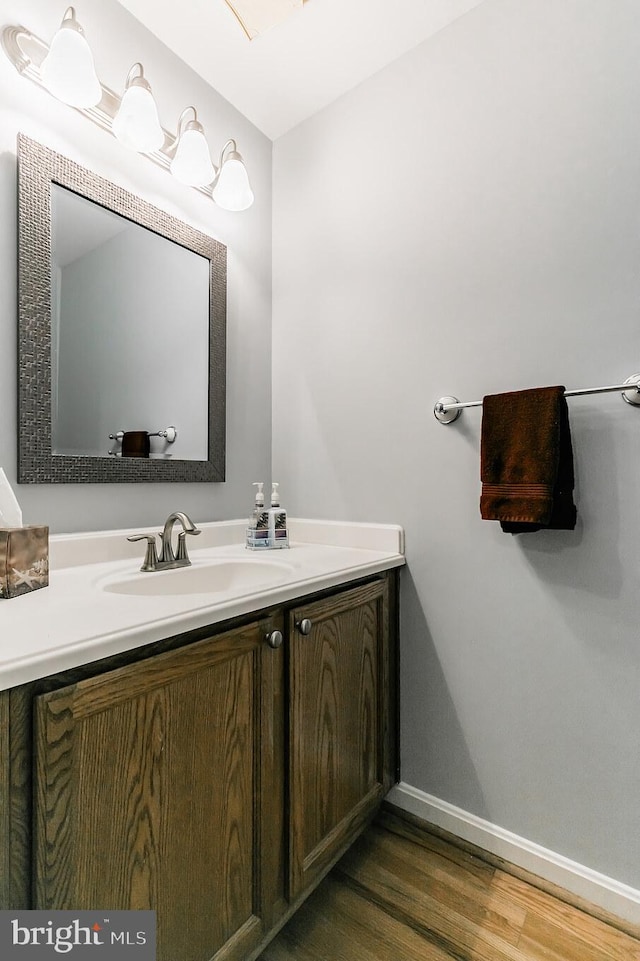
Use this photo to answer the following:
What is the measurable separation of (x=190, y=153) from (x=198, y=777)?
156 centimetres

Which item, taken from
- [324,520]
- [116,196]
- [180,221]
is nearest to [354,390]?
[324,520]

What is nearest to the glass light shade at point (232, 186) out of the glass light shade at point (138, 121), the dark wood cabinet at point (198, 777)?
the glass light shade at point (138, 121)

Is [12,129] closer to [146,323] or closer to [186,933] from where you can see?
[146,323]

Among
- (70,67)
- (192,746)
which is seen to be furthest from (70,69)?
(192,746)

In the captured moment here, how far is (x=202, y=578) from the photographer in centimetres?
129

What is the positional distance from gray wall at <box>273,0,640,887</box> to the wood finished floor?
13 centimetres

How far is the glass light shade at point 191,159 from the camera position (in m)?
1.38

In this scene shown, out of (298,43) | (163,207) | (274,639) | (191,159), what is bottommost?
(274,639)

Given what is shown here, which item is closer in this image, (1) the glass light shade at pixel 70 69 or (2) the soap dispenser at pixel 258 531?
(1) the glass light shade at pixel 70 69

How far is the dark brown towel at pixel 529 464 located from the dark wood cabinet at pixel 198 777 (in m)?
0.42

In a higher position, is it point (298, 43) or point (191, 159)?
point (298, 43)

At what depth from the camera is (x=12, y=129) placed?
109 centimetres

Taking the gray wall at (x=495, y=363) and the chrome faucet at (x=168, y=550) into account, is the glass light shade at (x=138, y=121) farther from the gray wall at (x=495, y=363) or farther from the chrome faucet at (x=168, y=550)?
the chrome faucet at (x=168, y=550)

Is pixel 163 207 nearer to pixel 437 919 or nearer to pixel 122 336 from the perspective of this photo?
pixel 122 336
